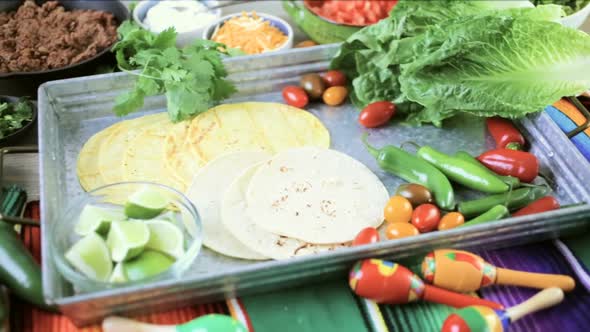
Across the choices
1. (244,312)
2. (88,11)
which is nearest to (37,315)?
(244,312)

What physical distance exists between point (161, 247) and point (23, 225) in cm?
55

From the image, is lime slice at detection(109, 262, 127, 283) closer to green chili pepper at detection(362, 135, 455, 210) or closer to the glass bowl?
the glass bowl

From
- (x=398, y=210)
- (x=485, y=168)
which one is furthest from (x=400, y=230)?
(x=485, y=168)

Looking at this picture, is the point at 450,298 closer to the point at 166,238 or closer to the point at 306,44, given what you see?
the point at 166,238

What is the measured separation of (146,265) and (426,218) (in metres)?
0.86

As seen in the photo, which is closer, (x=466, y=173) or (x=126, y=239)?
(x=126, y=239)

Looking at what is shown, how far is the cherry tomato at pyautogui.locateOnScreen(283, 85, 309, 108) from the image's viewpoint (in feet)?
8.27

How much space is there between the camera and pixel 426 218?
2.00 m

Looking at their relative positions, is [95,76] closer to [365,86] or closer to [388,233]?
[365,86]

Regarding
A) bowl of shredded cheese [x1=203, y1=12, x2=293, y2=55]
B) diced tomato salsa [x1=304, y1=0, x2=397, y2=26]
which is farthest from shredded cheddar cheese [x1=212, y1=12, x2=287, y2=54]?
diced tomato salsa [x1=304, y1=0, x2=397, y2=26]

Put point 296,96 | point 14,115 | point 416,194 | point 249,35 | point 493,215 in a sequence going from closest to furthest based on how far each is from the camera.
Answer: point 493,215
point 416,194
point 14,115
point 296,96
point 249,35

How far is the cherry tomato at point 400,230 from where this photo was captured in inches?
76.2

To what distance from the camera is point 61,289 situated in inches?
67.6

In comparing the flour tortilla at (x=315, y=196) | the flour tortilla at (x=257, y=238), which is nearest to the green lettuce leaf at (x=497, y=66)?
the flour tortilla at (x=315, y=196)
